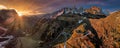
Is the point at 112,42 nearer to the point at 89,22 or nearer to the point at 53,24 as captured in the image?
the point at 89,22

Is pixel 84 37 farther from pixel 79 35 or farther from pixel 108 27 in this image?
pixel 108 27

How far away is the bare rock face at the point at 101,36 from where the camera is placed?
91375mm

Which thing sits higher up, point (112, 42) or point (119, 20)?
point (119, 20)

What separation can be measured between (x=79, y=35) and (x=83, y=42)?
441 centimetres

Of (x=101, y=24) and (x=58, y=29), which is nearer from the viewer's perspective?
(x=101, y=24)

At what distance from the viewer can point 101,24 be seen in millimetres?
103312

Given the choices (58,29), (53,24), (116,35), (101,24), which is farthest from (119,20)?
(53,24)

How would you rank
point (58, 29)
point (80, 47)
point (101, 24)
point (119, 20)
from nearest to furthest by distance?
point (119, 20) < point (80, 47) < point (101, 24) < point (58, 29)

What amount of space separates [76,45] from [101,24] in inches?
643

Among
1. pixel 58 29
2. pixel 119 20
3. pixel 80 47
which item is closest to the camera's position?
pixel 119 20

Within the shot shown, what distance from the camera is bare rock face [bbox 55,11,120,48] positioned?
91375 mm

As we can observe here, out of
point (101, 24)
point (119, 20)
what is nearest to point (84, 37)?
point (101, 24)

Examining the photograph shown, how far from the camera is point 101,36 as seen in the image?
338 ft

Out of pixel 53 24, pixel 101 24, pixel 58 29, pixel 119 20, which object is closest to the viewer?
pixel 119 20
